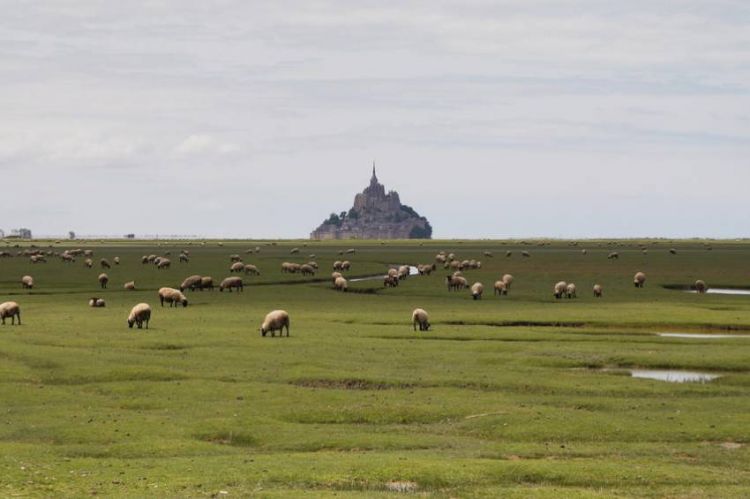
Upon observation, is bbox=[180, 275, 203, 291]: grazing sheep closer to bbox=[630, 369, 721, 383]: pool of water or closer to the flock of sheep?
the flock of sheep

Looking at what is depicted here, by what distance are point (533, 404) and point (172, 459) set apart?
12704mm

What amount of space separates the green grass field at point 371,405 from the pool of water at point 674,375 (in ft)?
2.24

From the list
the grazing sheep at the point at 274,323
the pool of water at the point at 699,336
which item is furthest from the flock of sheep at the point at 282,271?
the pool of water at the point at 699,336

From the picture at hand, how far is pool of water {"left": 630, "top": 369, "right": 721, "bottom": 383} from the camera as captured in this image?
3631 centimetres

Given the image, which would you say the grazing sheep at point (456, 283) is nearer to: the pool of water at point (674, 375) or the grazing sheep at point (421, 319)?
the grazing sheep at point (421, 319)

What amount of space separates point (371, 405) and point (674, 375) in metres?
14.3

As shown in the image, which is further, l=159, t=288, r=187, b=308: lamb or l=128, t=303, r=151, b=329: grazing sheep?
l=159, t=288, r=187, b=308: lamb

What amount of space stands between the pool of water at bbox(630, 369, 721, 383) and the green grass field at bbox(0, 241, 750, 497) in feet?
2.24

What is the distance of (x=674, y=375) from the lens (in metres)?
38.1

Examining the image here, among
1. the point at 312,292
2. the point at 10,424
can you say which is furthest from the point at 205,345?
the point at 312,292

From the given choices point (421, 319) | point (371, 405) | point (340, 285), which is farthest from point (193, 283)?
point (371, 405)

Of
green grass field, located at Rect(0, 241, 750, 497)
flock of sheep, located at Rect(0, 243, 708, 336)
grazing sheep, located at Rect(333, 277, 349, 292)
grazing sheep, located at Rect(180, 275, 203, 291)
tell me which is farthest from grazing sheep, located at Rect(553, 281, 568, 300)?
grazing sheep, located at Rect(180, 275, 203, 291)

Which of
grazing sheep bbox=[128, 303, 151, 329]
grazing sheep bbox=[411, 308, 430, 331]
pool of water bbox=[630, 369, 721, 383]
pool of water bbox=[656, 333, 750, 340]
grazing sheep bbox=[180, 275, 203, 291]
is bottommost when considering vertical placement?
pool of water bbox=[630, 369, 721, 383]

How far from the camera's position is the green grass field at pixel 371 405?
71.2ft
